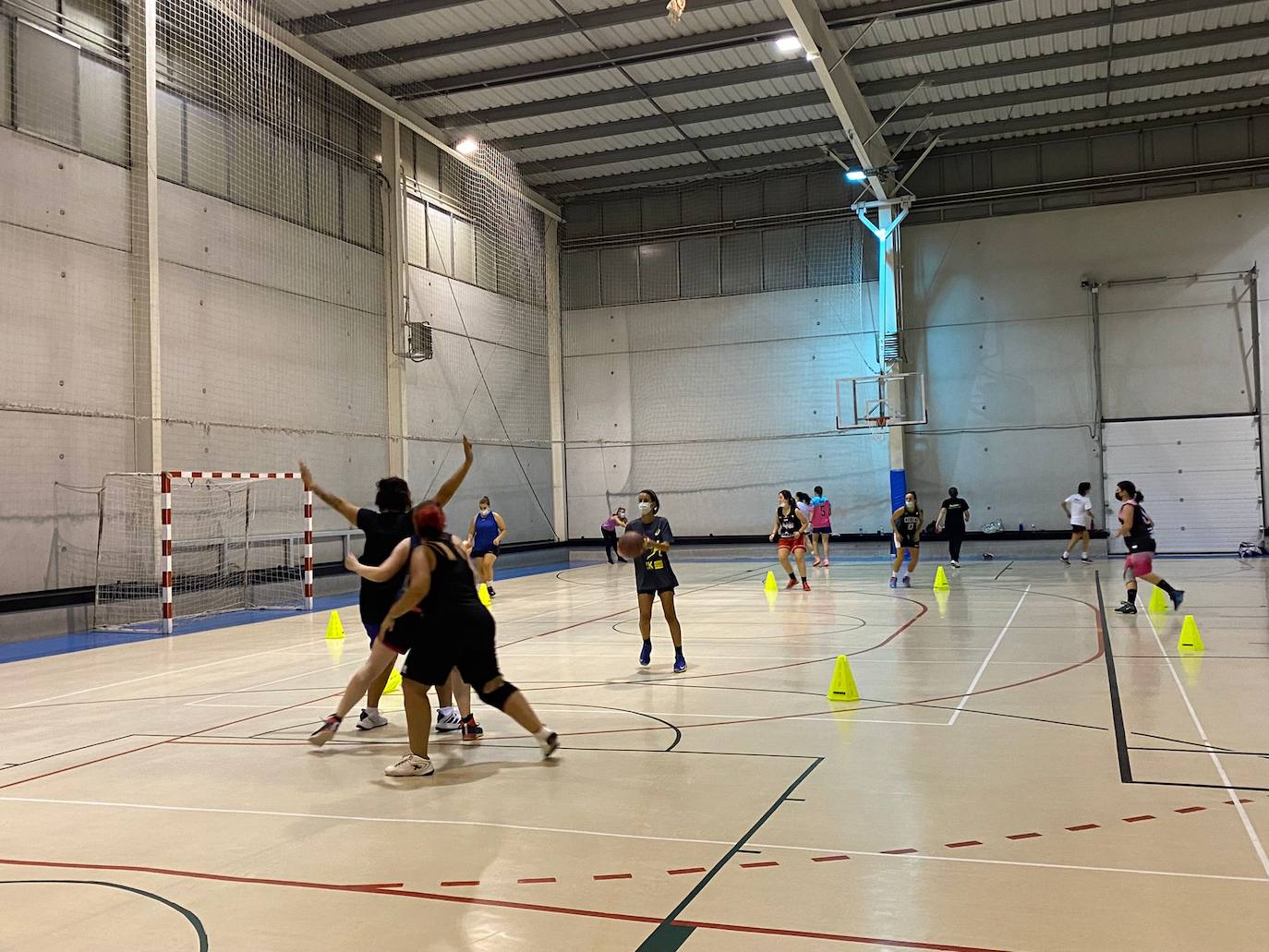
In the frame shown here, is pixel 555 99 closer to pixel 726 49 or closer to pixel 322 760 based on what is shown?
pixel 726 49

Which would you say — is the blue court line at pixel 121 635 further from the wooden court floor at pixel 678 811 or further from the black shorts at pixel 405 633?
the black shorts at pixel 405 633

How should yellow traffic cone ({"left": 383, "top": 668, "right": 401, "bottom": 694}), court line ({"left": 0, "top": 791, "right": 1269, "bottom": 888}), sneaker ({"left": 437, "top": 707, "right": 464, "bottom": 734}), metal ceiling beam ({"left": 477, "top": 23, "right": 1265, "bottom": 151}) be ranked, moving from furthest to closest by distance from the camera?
metal ceiling beam ({"left": 477, "top": 23, "right": 1265, "bottom": 151})
yellow traffic cone ({"left": 383, "top": 668, "right": 401, "bottom": 694})
sneaker ({"left": 437, "top": 707, "right": 464, "bottom": 734})
court line ({"left": 0, "top": 791, "right": 1269, "bottom": 888})

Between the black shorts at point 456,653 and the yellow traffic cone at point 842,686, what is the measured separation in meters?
3.77

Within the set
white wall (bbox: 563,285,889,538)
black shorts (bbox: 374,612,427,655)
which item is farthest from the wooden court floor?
white wall (bbox: 563,285,889,538)

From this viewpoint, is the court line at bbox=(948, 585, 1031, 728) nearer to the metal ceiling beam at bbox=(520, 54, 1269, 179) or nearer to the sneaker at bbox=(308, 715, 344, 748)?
the sneaker at bbox=(308, 715, 344, 748)

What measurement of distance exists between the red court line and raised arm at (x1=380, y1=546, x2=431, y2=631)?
86.4 inches

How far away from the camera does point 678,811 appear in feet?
20.1

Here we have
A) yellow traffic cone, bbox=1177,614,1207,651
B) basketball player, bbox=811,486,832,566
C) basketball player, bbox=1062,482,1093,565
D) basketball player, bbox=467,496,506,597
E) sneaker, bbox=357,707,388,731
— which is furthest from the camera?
basketball player, bbox=811,486,832,566

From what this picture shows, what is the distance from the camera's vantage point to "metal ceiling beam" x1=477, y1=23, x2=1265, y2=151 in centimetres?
2303

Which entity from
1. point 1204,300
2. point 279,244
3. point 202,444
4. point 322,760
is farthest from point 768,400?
point 322,760

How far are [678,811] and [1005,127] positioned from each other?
26.8 meters

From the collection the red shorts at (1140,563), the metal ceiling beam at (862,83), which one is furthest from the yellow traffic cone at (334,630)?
the metal ceiling beam at (862,83)

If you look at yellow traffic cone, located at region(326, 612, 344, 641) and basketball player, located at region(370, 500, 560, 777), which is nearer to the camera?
basketball player, located at region(370, 500, 560, 777)

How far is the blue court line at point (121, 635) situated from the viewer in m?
14.8
